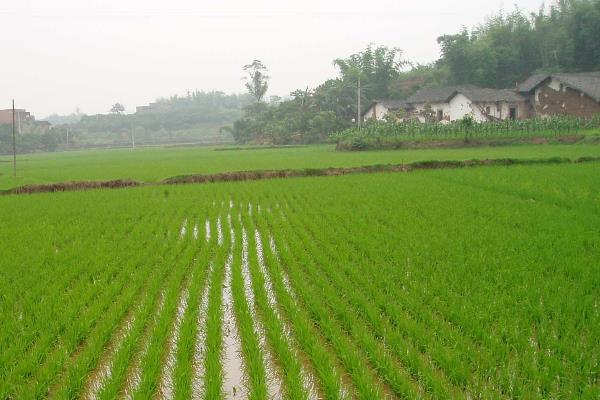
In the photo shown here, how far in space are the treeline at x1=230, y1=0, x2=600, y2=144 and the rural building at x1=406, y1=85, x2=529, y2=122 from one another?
657 centimetres

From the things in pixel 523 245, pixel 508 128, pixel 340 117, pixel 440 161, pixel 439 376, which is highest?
pixel 340 117

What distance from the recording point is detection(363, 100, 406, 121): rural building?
1484 inches

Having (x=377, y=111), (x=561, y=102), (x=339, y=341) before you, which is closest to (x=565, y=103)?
(x=561, y=102)

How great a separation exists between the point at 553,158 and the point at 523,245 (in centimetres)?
1156

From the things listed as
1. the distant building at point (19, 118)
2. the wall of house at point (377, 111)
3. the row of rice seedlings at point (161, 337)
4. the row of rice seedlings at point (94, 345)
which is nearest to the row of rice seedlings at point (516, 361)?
the row of rice seedlings at point (161, 337)

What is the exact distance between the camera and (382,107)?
3866cm

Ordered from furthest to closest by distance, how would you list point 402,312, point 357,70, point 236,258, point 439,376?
point 357,70 → point 236,258 → point 402,312 → point 439,376

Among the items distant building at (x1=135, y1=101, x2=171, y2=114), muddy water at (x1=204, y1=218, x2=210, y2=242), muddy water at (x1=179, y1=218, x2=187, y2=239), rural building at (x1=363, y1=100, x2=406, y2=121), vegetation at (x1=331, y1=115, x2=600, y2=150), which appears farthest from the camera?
distant building at (x1=135, y1=101, x2=171, y2=114)

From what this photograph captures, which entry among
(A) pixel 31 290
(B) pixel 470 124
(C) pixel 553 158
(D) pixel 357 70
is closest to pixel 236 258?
(A) pixel 31 290

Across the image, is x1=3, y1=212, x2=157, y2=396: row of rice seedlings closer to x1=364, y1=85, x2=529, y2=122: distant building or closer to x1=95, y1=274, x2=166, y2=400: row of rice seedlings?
x1=95, y1=274, x2=166, y2=400: row of rice seedlings

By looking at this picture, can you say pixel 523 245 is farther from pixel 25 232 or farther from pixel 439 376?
pixel 25 232

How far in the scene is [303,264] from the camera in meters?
6.23

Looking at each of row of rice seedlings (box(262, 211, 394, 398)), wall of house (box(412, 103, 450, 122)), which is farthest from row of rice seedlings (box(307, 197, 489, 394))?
wall of house (box(412, 103, 450, 122))

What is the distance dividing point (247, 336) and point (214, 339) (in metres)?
0.28
